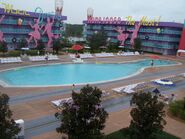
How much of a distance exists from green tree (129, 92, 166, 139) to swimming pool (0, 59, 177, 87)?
46.8ft

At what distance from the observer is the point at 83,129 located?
33.3 feet

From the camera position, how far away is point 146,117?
11320 millimetres

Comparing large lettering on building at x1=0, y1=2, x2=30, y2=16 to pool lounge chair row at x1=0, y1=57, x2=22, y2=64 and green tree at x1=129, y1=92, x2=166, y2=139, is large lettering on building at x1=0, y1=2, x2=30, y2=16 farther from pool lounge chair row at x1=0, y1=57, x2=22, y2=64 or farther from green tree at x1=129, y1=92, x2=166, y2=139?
green tree at x1=129, y1=92, x2=166, y2=139

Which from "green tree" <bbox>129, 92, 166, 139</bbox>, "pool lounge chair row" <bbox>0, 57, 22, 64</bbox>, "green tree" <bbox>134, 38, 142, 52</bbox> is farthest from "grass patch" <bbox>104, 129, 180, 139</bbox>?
"green tree" <bbox>134, 38, 142, 52</bbox>

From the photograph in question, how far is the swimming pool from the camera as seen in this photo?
26547 mm

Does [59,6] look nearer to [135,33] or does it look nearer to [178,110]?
[135,33]

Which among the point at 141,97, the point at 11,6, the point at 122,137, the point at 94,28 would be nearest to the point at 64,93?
the point at 122,137

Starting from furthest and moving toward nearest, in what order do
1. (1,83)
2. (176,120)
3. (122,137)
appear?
1. (1,83)
2. (176,120)
3. (122,137)

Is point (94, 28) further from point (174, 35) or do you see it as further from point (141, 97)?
point (141, 97)

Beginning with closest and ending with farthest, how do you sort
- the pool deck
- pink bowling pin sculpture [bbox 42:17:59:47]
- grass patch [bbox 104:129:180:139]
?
grass patch [bbox 104:129:180:139] < the pool deck < pink bowling pin sculpture [bbox 42:17:59:47]

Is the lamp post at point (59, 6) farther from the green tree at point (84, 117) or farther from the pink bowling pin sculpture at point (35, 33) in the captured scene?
the green tree at point (84, 117)

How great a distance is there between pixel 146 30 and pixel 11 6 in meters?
31.7

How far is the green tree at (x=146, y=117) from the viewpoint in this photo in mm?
11281

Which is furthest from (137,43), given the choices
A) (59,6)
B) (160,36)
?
(59,6)
